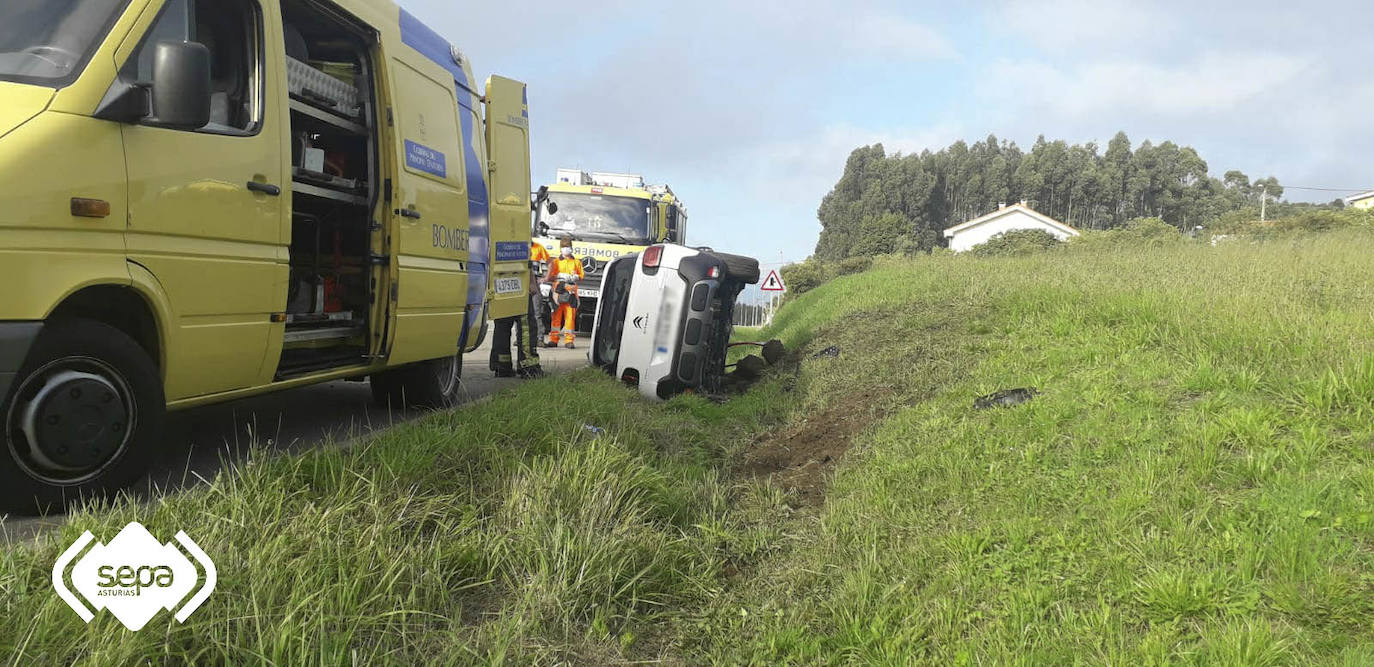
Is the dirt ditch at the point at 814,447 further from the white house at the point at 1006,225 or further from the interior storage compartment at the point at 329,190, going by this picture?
the white house at the point at 1006,225

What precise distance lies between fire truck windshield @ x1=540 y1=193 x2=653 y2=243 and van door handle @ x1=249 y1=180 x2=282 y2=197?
10.8 meters

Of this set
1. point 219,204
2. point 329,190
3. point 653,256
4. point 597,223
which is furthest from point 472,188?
point 597,223

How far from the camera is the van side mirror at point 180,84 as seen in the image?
9.34 feet

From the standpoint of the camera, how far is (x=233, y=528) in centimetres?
240

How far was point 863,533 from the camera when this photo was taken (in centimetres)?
325

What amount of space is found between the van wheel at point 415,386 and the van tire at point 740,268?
111 inches

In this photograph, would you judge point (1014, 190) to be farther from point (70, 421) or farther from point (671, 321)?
point (70, 421)

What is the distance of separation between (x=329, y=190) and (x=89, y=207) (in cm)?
191

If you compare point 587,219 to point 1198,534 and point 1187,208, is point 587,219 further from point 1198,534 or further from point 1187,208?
point 1187,208

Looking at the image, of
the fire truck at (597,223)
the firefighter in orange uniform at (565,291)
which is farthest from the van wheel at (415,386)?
the fire truck at (597,223)

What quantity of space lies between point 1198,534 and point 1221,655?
659 millimetres

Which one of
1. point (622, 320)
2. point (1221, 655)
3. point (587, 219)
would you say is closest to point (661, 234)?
point (587, 219)

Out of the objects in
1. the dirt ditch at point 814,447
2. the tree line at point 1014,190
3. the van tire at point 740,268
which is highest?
the tree line at point 1014,190

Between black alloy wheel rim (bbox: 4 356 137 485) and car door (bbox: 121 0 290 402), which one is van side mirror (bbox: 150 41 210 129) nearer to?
car door (bbox: 121 0 290 402)
